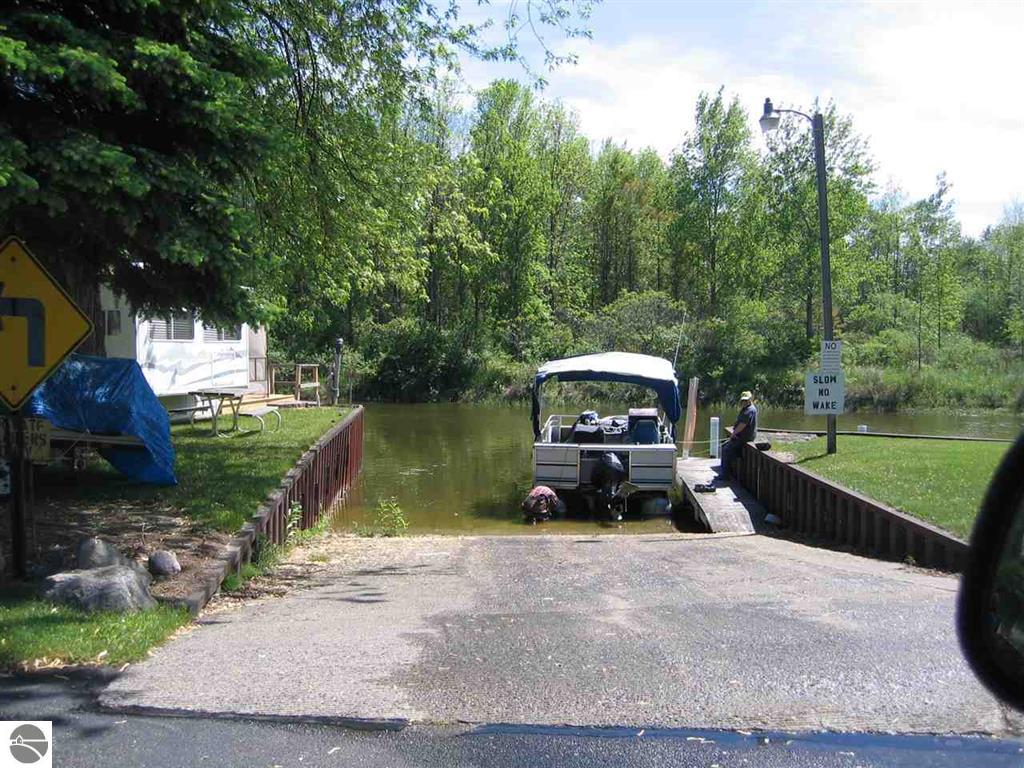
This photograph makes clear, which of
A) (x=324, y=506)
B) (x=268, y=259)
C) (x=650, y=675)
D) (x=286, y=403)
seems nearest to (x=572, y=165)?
(x=286, y=403)

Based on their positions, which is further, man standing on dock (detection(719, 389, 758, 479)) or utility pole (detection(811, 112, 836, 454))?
man standing on dock (detection(719, 389, 758, 479))

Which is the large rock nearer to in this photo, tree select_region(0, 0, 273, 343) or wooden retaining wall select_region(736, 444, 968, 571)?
tree select_region(0, 0, 273, 343)

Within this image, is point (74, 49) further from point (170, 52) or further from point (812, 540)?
point (812, 540)

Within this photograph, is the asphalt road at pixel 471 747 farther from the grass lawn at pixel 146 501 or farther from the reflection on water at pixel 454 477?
the reflection on water at pixel 454 477

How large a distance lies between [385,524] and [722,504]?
241 inches

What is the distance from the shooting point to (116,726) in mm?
4719

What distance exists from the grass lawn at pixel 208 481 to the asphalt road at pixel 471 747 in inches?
219

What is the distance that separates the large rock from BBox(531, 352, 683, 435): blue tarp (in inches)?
542

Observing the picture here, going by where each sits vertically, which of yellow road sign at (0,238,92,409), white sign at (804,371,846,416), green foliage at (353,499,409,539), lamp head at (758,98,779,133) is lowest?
green foliage at (353,499,409,539)

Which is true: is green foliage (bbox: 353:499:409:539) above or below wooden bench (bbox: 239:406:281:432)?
below

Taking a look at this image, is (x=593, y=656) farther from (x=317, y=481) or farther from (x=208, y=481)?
(x=317, y=481)

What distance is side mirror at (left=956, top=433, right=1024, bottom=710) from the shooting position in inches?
112

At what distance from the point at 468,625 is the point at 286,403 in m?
20.3

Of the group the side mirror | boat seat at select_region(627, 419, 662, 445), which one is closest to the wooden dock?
boat seat at select_region(627, 419, 662, 445)
